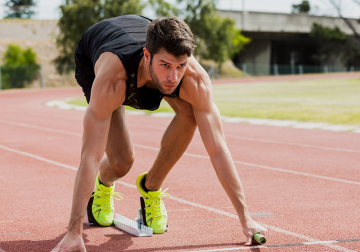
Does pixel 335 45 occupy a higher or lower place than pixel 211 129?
lower

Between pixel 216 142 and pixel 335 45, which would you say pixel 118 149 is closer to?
pixel 216 142

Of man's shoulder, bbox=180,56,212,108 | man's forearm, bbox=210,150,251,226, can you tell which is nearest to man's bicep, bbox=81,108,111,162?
man's shoulder, bbox=180,56,212,108

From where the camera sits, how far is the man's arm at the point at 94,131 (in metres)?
3.05

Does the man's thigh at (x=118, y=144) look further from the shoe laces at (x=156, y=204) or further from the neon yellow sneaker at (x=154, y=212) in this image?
the shoe laces at (x=156, y=204)

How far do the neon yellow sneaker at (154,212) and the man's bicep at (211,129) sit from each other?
782mm

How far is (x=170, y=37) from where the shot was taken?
2850mm

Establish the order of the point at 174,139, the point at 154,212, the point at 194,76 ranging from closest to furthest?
the point at 194,76 → the point at 174,139 → the point at 154,212

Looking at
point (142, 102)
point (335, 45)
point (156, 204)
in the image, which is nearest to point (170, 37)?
point (142, 102)

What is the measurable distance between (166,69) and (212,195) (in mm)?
2410

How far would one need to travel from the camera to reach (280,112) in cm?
1432

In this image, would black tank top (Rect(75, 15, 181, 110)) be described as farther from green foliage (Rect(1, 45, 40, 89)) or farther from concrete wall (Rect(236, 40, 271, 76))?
concrete wall (Rect(236, 40, 271, 76))

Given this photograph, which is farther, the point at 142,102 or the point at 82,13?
the point at 82,13

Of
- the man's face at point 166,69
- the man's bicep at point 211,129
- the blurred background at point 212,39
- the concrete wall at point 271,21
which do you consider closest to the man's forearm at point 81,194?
the man's face at point 166,69

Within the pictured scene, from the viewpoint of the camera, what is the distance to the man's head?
9.39 ft
